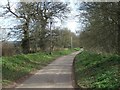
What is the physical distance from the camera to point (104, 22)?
19.2 m

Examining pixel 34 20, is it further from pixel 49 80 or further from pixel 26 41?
pixel 49 80

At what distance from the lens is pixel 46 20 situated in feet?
165

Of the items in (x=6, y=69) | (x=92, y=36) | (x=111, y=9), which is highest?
(x=111, y=9)

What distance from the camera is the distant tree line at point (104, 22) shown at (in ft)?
56.2

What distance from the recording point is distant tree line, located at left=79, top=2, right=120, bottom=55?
56.2 ft

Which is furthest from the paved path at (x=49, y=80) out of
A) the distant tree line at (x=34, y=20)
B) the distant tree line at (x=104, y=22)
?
the distant tree line at (x=34, y=20)

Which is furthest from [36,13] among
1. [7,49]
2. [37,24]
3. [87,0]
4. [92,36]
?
[87,0]

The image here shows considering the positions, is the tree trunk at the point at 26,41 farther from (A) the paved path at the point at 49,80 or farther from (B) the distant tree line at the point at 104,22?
(B) the distant tree line at the point at 104,22

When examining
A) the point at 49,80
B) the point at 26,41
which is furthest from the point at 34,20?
the point at 49,80

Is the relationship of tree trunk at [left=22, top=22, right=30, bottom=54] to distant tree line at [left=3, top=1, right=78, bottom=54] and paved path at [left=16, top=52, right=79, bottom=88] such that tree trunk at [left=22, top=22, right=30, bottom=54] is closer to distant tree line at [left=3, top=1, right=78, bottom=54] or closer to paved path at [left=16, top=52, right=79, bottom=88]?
distant tree line at [left=3, top=1, right=78, bottom=54]

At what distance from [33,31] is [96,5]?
90.2ft

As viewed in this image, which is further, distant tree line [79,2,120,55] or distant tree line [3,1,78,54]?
distant tree line [3,1,78,54]

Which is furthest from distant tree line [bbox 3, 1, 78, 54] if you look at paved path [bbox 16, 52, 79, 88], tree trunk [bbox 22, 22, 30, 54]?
paved path [bbox 16, 52, 79, 88]

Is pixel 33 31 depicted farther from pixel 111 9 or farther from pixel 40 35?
pixel 111 9
